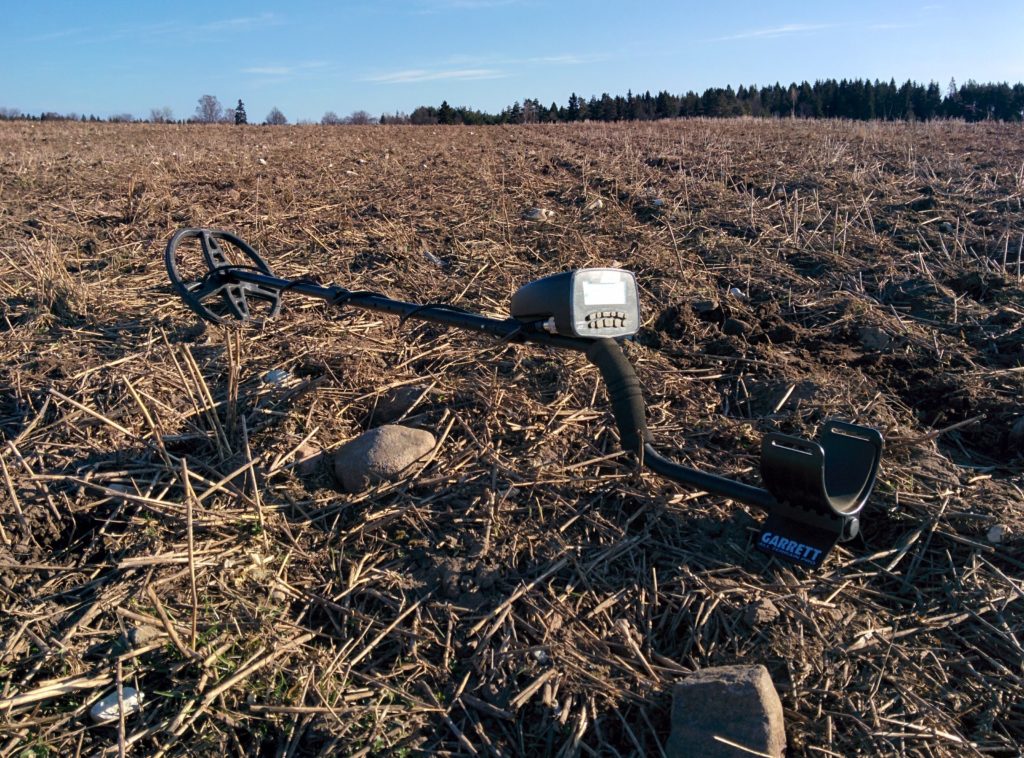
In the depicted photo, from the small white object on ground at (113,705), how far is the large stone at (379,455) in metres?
1.03

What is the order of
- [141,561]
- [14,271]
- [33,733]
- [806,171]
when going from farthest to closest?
[806,171], [14,271], [141,561], [33,733]

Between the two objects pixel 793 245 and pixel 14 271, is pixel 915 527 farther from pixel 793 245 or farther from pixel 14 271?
pixel 14 271

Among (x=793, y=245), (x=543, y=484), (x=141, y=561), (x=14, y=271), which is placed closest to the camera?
(x=141, y=561)

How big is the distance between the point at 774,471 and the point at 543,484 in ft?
2.88

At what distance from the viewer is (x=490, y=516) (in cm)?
263

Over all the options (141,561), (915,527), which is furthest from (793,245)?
(141,561)

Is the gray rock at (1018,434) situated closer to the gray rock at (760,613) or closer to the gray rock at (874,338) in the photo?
the gray rock at (874,338)

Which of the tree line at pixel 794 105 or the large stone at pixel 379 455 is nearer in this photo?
the large stone at pixel 379 455

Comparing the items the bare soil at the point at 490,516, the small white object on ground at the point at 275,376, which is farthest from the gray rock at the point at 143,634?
the small white object on ground at the point at 275,376

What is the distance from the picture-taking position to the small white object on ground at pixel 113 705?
6.39ft

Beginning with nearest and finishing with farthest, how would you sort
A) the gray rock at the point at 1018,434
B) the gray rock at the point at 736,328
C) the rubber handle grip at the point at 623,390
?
the rubber handle grip at the point at 623,390
the gray rock at the point at 1018,434
the gray rock at the point at 736,328

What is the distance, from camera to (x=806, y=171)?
7914 mm

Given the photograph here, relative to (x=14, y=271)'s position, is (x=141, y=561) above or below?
below

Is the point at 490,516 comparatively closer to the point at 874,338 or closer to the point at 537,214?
the point at 874,338
